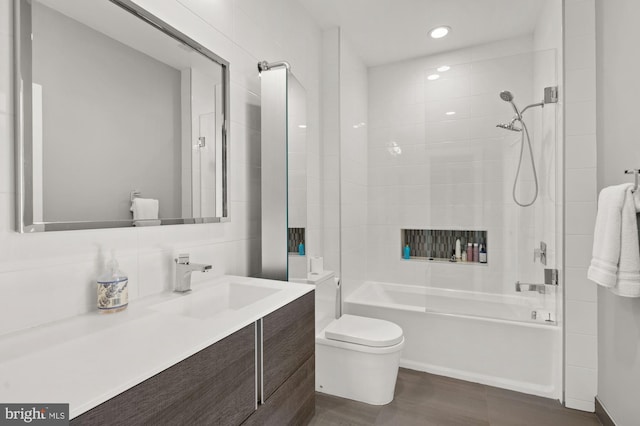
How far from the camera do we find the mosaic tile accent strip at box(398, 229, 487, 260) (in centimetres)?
243

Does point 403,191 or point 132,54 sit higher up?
point 132,54

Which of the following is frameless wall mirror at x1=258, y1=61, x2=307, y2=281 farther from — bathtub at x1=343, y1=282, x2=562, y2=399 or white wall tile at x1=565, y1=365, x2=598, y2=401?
white wall tile at x1=565, y1=365, x2=598, y2=401

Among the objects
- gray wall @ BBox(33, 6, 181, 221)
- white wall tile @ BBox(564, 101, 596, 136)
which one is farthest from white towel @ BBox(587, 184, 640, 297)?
gray wall @ BBox(33, 6, 181, 221)

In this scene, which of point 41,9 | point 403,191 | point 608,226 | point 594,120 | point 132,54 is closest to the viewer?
point 41,9

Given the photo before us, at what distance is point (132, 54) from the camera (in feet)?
3.79

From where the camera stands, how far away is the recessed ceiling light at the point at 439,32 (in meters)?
2.57

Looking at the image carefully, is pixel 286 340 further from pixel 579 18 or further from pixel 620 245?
pixel 579 18

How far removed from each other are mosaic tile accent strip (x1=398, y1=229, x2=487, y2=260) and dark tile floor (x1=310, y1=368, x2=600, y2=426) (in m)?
0.97

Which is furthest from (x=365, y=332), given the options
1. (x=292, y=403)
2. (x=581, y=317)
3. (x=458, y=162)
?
(x=458, y=162)

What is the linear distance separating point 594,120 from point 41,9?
2.53m

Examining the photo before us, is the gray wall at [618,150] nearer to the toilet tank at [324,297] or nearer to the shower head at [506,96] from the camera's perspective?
the shower head at [506,96]

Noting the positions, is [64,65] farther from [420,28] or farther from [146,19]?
[420,28]

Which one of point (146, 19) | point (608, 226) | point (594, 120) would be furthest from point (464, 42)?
point (146, 19)

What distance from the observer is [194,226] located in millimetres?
1411
